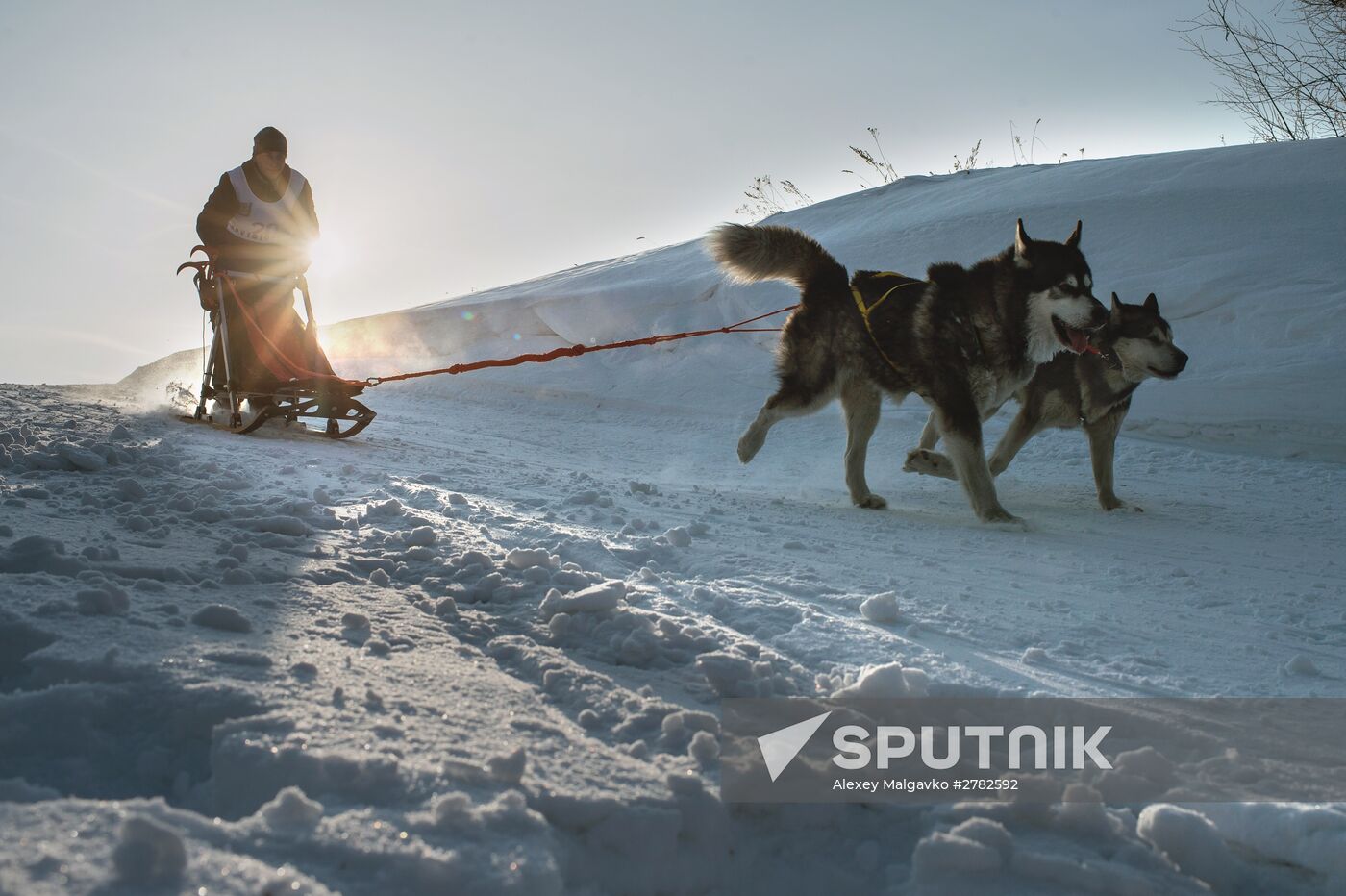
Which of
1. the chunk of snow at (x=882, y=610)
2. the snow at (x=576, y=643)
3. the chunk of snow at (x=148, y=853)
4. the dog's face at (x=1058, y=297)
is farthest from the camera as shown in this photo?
the dog's face at (x=1058, y=297)

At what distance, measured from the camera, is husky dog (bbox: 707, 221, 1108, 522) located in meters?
4.80

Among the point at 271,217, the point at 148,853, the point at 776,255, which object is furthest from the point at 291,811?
the point at 271,217

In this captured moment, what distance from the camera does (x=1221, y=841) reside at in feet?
4.99

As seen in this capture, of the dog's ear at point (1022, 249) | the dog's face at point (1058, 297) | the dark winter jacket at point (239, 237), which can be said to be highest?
the dark winter jacket at point (239, 237)

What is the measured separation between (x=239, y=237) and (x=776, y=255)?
3545 mm

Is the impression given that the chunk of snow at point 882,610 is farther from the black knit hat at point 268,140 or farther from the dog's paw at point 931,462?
the black knit hat at point 268,140

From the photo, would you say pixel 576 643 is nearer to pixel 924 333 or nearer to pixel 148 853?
pixel 148 853

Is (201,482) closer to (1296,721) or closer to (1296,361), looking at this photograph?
(1296,721)

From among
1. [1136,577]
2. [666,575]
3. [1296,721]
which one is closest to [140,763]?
[666,575]

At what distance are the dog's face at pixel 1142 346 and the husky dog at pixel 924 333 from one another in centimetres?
55

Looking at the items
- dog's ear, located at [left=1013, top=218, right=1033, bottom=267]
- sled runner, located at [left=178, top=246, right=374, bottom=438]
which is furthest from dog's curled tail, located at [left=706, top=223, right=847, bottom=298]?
sled runner, located at [left=178, top=246, right=374, bottom=438]

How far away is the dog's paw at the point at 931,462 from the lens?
219 inches

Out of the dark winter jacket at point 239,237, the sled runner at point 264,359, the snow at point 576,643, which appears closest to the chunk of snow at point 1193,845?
the snow at point 576,643

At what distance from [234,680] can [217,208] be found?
527 cm
